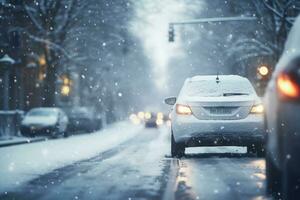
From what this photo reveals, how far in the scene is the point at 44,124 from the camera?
1312 inches

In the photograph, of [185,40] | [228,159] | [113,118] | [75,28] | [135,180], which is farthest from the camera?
[113,118]

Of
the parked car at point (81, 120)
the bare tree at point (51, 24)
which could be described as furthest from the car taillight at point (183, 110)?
the bare tree at point (51, 24)

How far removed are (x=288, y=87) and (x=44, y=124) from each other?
1079 inches

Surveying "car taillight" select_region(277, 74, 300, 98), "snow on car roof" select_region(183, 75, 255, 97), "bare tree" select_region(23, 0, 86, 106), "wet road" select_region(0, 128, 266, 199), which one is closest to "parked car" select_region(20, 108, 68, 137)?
"bare tree" select_region(23, 0, 86, 106)

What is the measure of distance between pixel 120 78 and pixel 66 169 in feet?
197

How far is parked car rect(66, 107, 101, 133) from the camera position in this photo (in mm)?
39938

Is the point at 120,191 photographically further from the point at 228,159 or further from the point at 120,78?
the point at 120,78

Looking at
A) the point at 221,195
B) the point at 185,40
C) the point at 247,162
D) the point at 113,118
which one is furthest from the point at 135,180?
the point at 113,118

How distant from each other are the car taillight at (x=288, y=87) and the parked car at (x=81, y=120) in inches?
1284

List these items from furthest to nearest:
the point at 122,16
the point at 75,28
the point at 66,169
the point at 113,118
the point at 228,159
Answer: the point at 113,118, the point at 122,16, the point at 75,28, the point at 228,159, the point at 66,169

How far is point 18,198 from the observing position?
8.77m

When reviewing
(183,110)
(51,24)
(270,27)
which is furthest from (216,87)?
(51,24)

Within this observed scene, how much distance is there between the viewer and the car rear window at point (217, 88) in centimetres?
1480

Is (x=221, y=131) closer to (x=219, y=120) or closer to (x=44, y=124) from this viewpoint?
(x=219, y=120)
